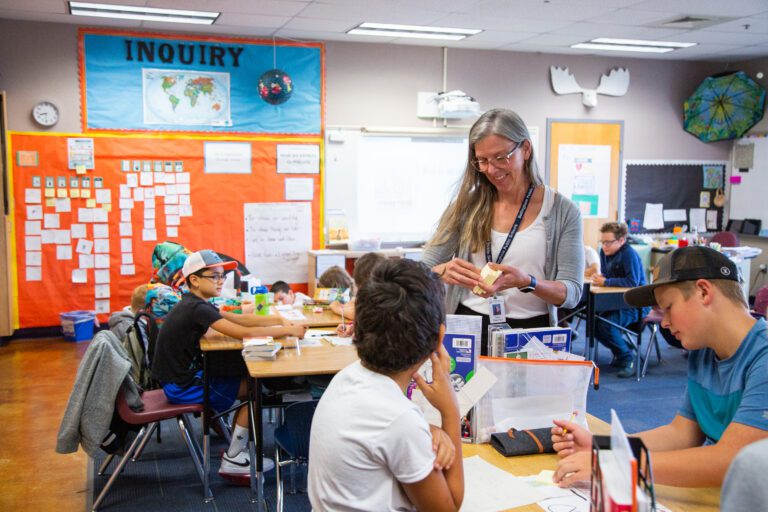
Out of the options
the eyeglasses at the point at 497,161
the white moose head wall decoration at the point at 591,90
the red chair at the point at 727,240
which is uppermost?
the white moose head wall decoration at the point at 591,90

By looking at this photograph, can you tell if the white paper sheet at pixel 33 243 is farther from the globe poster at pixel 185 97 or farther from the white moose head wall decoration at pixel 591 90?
the white moose head wall decoration at pixel 591 90

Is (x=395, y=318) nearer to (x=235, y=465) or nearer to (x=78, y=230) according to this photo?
(x=235, y=465)

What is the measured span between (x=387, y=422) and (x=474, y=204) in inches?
47.1

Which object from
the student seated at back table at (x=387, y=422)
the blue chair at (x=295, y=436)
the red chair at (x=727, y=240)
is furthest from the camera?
the red chair at (x=727, y=240)

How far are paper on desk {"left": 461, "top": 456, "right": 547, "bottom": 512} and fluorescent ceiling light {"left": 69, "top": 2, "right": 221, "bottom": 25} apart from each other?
5.54 m

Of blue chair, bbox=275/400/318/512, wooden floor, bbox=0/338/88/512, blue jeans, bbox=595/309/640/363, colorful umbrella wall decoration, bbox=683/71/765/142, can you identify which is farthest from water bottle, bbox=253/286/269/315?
colorful umbrella wall decoration, bbox=683/71/765/142

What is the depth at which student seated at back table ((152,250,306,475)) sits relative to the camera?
348 cm

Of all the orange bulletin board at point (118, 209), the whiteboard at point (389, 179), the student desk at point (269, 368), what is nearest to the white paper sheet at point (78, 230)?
the orange bulletin board at point (118, 209)

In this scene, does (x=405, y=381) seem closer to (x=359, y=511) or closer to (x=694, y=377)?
(x=359, y=511)

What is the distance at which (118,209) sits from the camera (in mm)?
6953

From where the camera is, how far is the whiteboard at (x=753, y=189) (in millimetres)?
8781

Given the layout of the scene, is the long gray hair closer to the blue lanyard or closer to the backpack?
the blue lanyard

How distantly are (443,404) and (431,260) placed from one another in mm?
903

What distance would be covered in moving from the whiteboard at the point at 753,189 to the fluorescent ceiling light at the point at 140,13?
6.76m
